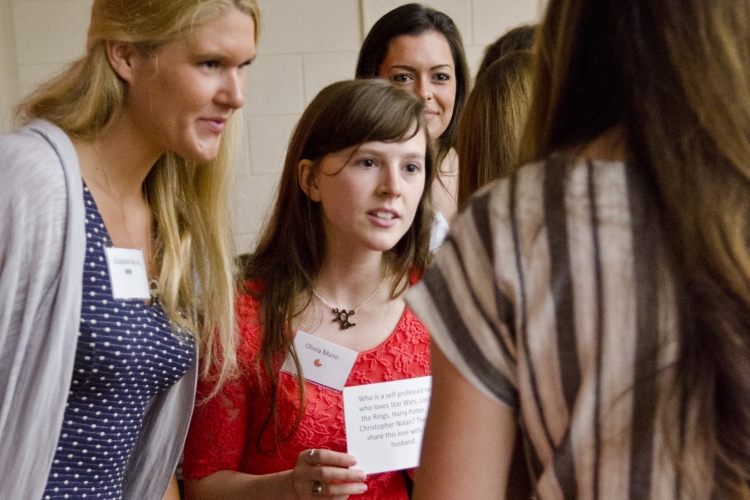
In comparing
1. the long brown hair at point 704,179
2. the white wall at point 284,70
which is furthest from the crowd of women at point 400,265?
the white wall at point 284,70

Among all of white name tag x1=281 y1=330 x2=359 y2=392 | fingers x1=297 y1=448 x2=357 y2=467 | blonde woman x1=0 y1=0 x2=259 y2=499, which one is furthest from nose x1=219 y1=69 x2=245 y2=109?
fingers x1=297 y1=448 x2=357 y2=467

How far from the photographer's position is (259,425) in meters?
1.44

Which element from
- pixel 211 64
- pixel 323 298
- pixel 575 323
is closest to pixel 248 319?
pixel 323 298

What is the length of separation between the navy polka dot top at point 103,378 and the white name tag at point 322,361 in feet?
0.85

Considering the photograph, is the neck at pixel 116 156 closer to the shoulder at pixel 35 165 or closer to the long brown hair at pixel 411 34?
the shoulder at pixel 35 165

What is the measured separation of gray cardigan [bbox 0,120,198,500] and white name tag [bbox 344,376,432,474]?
507 mm

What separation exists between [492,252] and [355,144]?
3.13 ft

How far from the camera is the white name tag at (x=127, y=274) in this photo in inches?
47.3

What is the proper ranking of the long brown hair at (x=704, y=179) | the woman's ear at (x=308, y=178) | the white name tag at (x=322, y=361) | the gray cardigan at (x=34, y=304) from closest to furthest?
the long brown hair at (x=704, y=179) < the gray cardigan at (x=34, y=304) < the white name tag at (x=322, y=361) < the woman's ear at (x=308, y=178)

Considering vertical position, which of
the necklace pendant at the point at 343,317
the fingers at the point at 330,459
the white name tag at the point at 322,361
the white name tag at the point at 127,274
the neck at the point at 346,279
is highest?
the white name tag at the point at 127,274

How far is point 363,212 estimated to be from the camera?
148 centimetres

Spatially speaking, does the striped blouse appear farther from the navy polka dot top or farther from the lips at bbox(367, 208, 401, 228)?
the lips at bbox(367, 208, 401, 228)

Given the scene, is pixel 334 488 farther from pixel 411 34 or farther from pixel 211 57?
pixel 411 34

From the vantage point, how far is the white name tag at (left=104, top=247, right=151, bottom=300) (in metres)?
1.20
